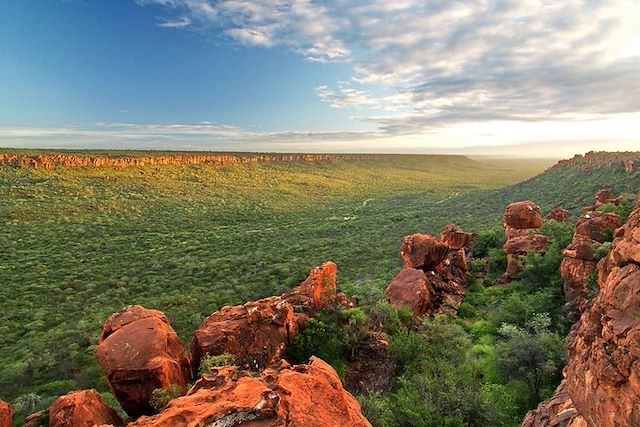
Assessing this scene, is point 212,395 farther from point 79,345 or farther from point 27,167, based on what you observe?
point 27,167

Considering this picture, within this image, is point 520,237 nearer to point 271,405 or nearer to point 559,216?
point 559,216

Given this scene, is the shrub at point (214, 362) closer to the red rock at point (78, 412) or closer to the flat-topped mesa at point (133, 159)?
the red rock at point (78, 412)

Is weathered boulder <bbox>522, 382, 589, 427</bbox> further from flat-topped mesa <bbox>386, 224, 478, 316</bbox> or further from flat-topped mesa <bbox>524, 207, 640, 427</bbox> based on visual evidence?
flat-topped mesa <bbox>386, 224, 478, 316</bbox>

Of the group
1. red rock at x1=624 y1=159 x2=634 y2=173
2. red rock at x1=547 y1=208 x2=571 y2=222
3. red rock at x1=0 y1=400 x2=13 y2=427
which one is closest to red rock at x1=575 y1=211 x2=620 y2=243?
red rock at x1=547 y1=208 x2=571 y2=222

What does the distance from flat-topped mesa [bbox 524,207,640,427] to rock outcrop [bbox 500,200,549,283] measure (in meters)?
20.9

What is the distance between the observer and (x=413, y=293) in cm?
2297

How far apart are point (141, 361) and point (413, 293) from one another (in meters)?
15.9

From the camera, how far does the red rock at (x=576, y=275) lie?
20.5m

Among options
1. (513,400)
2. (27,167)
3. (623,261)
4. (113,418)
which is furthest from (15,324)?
(27,167)

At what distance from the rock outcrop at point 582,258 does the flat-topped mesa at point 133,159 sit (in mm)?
91473

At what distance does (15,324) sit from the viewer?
938 inches

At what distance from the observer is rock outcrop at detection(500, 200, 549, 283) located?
88.5 feet

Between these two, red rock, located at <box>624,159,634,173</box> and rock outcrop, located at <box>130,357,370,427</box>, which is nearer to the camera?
rock outcrop, located at <box>130,357,370,427</box>

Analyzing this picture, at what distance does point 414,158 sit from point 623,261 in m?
198
